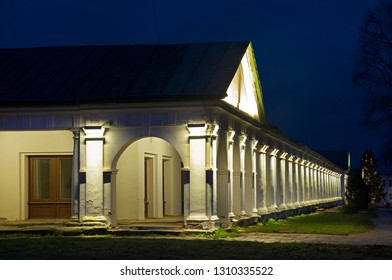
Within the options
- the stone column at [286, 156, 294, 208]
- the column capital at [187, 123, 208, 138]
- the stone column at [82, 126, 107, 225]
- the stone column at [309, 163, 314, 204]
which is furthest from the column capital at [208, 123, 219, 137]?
the stone column at [309, 163, 314, 204]

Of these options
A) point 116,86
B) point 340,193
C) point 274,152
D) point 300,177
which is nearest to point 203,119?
point 116,86

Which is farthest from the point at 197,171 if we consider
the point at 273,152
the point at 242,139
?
the point at 273,152

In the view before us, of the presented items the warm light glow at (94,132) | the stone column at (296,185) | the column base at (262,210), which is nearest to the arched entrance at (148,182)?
the warm light glow at (94,132)

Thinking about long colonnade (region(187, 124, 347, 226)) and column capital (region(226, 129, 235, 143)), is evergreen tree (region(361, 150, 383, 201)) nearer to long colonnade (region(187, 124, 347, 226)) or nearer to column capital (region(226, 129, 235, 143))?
long colonnade (region(187, 124, 347, 226))

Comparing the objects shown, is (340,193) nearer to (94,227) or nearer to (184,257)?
(94,227)

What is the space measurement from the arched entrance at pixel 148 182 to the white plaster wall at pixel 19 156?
7.08ft

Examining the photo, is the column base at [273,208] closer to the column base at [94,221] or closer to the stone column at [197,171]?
the stone column at [197,171]

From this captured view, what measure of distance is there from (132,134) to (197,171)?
2.29 meters

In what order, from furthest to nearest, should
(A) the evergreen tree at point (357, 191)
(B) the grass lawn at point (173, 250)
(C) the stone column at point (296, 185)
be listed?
(A) the evergreen tree at point (357, 191) < (C) the stone column at point (296, 185) < (B) the grass lawn at point (173, 250)

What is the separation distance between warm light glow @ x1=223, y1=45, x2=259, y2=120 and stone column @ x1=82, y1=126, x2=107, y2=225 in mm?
4901

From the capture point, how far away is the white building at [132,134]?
22781 mm

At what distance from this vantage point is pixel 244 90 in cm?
2880

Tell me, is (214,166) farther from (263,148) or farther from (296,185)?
(296,185)

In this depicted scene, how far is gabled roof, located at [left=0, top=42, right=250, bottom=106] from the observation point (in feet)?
77.0
